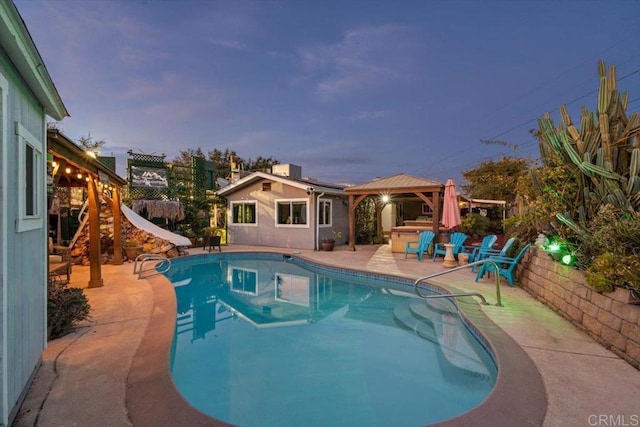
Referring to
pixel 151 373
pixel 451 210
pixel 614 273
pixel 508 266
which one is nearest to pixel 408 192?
pixel 451 210

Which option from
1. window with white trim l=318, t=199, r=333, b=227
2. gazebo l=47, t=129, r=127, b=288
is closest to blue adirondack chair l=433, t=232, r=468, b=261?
window with white trim l=318, t=199, r=333, b=227

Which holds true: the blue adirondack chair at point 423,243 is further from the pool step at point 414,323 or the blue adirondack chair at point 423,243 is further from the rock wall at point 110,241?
the rock wall at point 110,241

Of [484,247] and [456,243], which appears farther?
[456,243]

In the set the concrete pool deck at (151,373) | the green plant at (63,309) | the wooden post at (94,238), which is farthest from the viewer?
the wooden post at (94,238)

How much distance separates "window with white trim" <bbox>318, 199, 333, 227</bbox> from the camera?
1335 centimetres

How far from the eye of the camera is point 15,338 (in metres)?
2.37

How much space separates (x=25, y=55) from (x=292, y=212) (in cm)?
1152

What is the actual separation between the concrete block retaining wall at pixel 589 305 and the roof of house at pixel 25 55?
5.60 m

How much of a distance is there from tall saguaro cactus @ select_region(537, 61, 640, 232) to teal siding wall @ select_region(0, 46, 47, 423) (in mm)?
6240

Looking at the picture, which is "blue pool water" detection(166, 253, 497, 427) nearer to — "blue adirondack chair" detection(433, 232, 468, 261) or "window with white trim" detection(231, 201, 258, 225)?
"blue adirondack chair" detection(433, 232, 468, 261)

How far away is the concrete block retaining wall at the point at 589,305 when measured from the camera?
327 centimetres

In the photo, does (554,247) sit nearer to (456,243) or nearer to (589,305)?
(589,305)

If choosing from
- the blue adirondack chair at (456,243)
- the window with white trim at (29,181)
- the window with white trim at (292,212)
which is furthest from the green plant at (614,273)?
the window with white trim at (292,212)

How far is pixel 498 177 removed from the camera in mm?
17688
